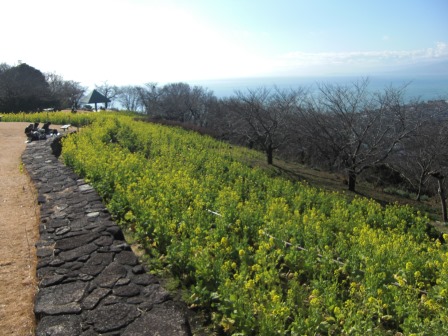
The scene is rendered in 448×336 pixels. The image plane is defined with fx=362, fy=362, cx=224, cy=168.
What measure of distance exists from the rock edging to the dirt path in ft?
0.67

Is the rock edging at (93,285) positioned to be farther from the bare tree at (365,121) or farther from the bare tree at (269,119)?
the bare tree at (269,119)

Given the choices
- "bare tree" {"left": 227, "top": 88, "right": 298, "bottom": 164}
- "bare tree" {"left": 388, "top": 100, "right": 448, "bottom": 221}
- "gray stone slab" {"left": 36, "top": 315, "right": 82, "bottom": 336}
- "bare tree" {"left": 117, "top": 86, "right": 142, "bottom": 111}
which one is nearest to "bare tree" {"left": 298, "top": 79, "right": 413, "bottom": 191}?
"bare tree" {"left": 388, "top": 100, "right": 448, "bottom": 221}

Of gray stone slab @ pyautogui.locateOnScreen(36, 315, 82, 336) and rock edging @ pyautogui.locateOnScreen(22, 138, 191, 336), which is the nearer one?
gray stone slab @ pyautogui.locateOnScreen(36, 315, 82, 336)

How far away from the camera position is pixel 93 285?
4.16 m

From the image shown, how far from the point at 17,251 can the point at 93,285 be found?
6.43 ft

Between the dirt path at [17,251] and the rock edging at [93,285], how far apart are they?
8.0 inches

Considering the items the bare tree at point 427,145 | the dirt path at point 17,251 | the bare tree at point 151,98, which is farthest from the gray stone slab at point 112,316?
the bare tree at point 151,98

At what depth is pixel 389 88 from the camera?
17391 mm

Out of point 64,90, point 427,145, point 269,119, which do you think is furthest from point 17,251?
point 64,90

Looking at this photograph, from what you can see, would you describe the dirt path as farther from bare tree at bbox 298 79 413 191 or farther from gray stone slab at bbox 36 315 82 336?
bare tree at bbox 298 79 413 191

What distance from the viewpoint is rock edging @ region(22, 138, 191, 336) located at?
3510 millimetres

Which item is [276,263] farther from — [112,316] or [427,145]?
[427,145]

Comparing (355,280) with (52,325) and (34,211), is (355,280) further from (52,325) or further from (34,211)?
(34,211)

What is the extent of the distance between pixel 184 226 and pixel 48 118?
63.6 feet
